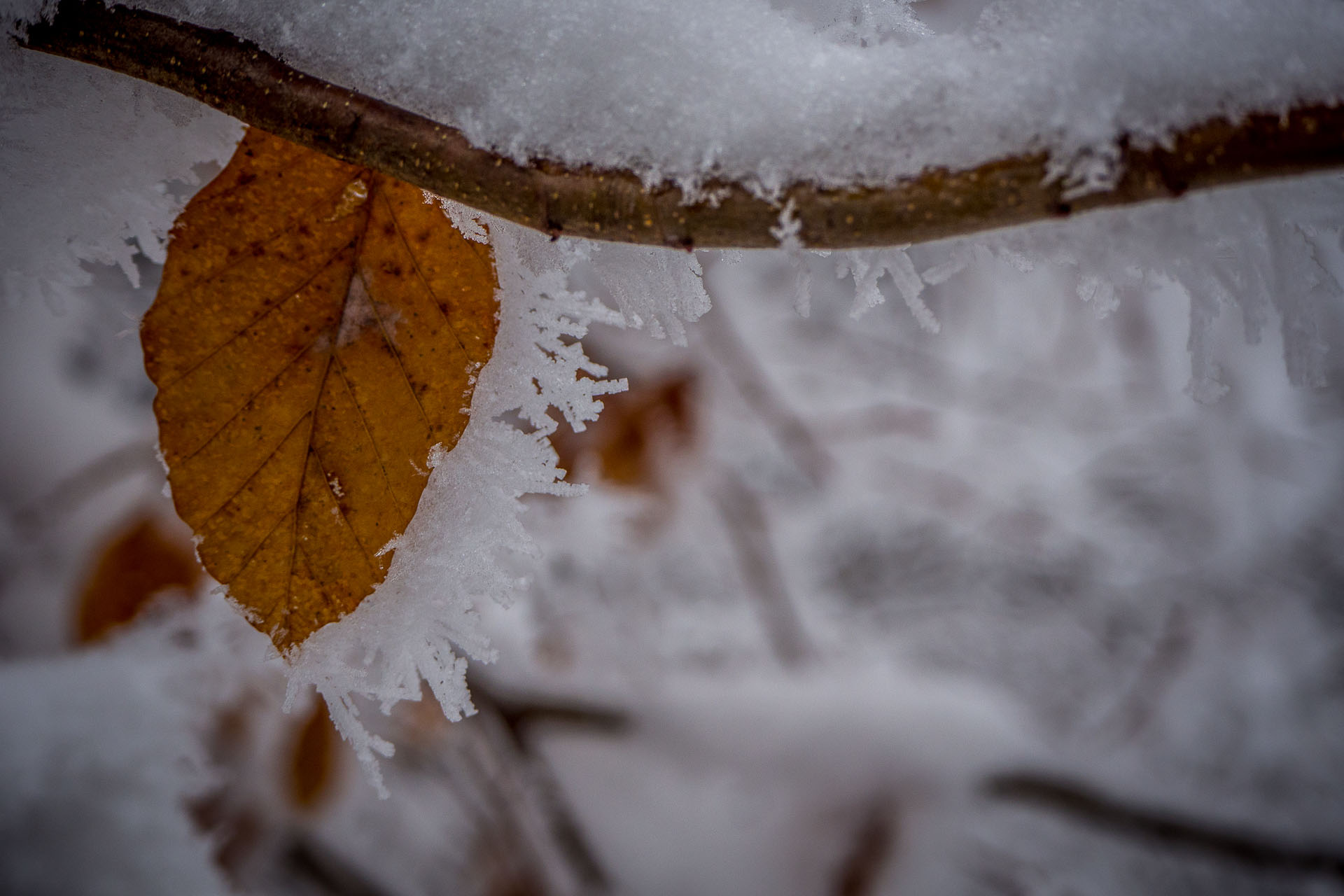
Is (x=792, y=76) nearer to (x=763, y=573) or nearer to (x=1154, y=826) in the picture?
(x=1154, y=826)

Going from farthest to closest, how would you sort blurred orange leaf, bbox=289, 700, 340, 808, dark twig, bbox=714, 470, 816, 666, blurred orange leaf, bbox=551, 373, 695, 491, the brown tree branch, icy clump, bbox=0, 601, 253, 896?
dark twig, bbox=714, 470, 816, 666 → blurred orange leaf, bbox=551, 373, 695, 491 → blurred orange leaf, bbox=289, 700, 340, 808 → icy clump, bbox=0, 601, 253, 896 → the brown tree branch

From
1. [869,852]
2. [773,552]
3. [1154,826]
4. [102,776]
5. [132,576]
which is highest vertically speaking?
[773,552]

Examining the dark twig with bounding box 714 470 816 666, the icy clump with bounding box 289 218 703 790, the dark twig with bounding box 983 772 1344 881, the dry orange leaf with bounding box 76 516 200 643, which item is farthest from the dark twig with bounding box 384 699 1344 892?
the dry orange leaf with bounding box 76 516 200 643

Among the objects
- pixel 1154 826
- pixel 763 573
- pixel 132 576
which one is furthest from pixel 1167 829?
pixel 132 576

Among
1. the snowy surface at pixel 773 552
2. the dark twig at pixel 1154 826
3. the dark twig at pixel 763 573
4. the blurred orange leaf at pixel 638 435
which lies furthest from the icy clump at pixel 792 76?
the dark twig at pixel 763 573

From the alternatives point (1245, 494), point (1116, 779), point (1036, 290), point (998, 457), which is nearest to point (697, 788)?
point (1116, 779)

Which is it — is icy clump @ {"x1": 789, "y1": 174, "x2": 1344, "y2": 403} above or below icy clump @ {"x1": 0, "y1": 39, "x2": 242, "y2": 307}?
below

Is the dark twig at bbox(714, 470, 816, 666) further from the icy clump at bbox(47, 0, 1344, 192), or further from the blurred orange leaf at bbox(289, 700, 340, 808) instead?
the icy clump at bbox(47, 0, 1344, 192)

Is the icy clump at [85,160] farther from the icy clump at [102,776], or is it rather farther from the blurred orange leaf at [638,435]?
the blurred orange leaf at [638,435]
